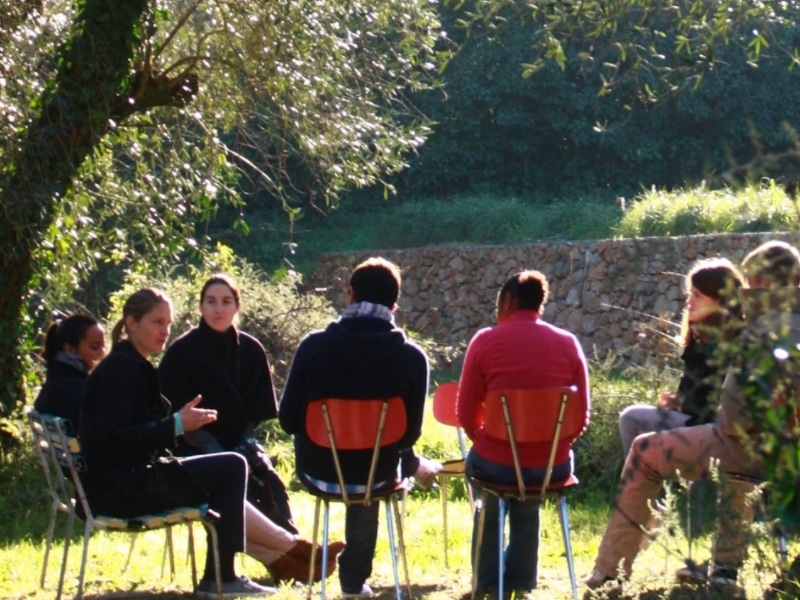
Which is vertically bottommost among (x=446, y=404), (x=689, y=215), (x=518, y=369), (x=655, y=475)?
(x=655, y=475)

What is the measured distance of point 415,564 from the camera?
7500mm

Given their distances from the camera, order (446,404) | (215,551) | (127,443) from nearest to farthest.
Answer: (127,443) → (215,551) → (446,404)

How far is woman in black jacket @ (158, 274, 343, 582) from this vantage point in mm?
6699

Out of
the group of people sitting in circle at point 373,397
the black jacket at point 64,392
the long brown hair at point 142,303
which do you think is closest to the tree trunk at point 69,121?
the black jacket at point 64,392

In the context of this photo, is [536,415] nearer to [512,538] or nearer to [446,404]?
[512,538]

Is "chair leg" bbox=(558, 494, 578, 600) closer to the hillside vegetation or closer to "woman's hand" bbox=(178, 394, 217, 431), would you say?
"woman's hand" bbox=(178, 394, 217, 431)

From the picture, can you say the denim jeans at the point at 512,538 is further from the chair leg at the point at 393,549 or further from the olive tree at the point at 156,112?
the olive tree at the point at 156,112

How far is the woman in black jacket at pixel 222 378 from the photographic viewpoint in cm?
670

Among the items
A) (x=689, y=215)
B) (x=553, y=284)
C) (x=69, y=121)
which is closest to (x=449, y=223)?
(x=553, y=284)

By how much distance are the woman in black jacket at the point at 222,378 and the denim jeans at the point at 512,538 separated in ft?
3.10

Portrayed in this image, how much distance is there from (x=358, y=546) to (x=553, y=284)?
18.0 metres

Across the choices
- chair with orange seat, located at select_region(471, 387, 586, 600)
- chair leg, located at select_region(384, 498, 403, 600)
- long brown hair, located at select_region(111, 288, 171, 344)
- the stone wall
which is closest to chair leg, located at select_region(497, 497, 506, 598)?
chair with orange seat, located at select_region(471, 387, 586, 600)

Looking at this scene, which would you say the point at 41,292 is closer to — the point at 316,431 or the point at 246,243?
the point at 316,431

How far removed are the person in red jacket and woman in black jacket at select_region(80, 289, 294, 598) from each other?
1.11 m
